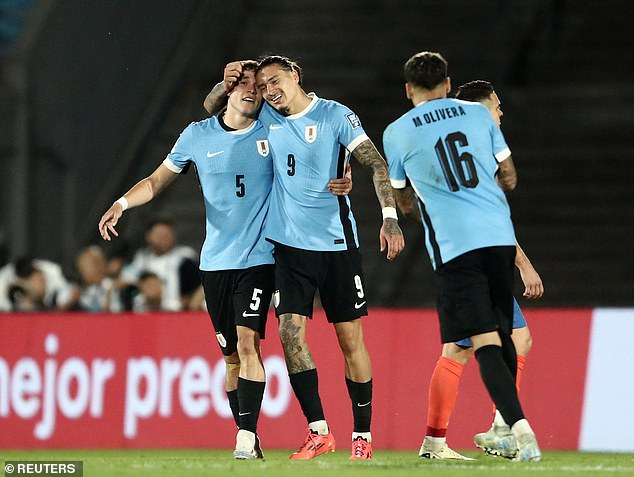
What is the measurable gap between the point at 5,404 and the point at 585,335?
469 cm

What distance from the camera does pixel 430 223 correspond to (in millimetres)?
8031

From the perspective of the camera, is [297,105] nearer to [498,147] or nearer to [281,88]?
[281,88]

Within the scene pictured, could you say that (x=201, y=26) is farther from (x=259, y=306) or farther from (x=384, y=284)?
(x=259, y=306)

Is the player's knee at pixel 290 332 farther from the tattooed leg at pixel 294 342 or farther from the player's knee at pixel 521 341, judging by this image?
the player's knee at pixel 521 341

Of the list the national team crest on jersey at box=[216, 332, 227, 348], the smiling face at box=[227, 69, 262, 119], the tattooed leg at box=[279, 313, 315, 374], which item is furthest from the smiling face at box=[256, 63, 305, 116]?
the national team crest on jersey at box=[216, 332, 227, 348]

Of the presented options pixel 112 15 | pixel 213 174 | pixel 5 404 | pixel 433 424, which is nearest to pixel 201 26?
pixel 112 15

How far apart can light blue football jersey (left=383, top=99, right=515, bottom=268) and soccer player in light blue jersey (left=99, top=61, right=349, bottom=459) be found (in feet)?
4.54

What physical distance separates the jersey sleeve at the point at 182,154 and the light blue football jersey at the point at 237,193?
3.9 inches

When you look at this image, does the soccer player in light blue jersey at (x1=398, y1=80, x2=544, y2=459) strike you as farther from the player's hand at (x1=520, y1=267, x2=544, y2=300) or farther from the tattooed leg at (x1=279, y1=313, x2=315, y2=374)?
the tattooed leg at (x1=279, y1=313, x2=315, y2=374)

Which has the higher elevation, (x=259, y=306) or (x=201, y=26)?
(x=201, y=26)

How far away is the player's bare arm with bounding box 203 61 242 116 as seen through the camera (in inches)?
360

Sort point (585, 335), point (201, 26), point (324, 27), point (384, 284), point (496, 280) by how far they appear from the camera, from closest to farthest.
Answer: point (496, 280) → point (585, 335) → point (384, 284) → point (201, 26) → point (324, 27)

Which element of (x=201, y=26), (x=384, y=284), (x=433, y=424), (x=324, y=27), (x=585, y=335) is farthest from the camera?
(x=324, y=27)

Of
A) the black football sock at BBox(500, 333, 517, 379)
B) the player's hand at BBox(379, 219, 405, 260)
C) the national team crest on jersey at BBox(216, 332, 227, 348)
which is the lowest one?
the black football sock at BBox(500, 333, 517, 379)
